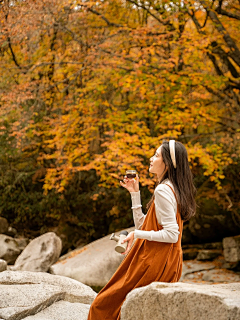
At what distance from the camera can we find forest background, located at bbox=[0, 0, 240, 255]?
7066 millimetres

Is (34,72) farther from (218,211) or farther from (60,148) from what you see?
(218,211)

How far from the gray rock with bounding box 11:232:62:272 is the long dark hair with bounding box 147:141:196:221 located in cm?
547

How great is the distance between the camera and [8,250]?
9172mm

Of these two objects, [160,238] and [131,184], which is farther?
[131,184]

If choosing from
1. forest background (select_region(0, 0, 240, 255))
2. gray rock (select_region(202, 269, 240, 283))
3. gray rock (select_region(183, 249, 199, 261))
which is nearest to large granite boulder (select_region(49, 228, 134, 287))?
forest background (select_region(0, 0, 240, 255))

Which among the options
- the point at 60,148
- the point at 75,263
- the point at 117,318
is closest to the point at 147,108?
the point at 60,148

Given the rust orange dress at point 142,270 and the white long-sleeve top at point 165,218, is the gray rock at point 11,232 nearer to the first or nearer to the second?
the rust orange dress at point 142,270

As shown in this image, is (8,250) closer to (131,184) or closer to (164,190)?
(131,184)

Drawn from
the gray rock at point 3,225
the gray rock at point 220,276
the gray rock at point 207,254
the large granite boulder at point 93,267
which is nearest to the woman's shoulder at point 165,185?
the large granite boulder at point 93,267

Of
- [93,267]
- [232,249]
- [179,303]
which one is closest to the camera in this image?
[179,303]

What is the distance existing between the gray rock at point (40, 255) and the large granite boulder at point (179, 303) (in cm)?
533

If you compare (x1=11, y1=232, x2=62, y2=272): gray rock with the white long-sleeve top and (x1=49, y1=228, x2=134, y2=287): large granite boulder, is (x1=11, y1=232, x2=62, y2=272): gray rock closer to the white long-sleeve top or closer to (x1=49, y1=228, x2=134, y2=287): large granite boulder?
(x1=49, y1=228, x2=134, y2=287): large granite boulder

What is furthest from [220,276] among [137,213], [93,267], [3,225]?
[3,225]

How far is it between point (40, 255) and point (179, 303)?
19.1 ft
